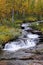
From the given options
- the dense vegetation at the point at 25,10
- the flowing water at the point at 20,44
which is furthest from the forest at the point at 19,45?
the dense vegetation at the point at 25,10

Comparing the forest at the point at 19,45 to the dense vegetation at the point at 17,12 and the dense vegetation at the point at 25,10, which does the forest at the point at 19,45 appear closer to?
the dense vegetation at the point at 17,12

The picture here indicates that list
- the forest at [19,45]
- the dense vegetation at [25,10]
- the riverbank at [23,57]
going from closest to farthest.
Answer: the riverbank at [23,57], the forest at [19,45], the dense vegetation at [25,10]

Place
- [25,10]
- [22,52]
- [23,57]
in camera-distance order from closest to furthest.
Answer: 1. [23,57]
2. [22,52]
3. [25,10]

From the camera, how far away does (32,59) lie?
797 inches

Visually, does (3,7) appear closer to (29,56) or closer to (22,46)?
(22,46)

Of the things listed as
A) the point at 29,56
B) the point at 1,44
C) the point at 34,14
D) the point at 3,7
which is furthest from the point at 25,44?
the point at 34,14

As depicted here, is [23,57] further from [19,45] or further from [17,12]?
[17,12]

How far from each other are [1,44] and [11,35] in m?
3.42

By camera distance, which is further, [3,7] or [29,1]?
[29,1]

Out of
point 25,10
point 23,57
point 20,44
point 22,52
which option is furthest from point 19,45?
point 25,10

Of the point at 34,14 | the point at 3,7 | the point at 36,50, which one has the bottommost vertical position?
the point at 34,14

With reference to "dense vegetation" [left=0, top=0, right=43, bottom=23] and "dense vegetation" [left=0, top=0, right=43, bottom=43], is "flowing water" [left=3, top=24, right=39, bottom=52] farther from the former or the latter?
"dense vegetation" [left=0, top=0, right=43, bottom=23]

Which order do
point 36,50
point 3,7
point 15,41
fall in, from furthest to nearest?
point 3,7 → point 15,41 → point 36,50

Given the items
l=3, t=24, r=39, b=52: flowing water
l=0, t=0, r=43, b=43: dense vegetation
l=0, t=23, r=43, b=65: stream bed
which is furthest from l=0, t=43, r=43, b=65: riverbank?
l=0, t=0, r=43, b=43: dense vegetation
